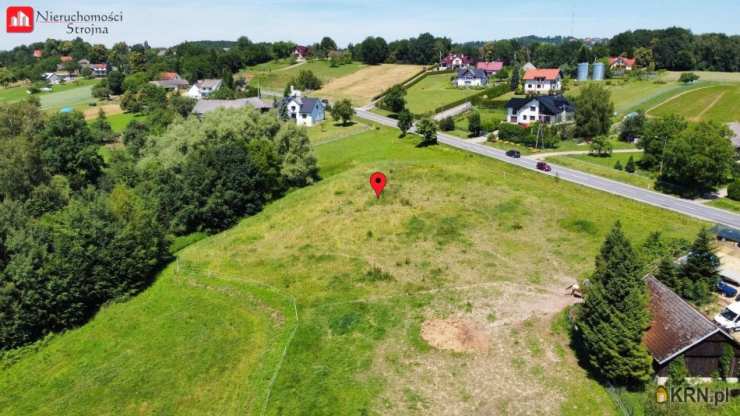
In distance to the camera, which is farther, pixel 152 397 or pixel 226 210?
pixel 226 210

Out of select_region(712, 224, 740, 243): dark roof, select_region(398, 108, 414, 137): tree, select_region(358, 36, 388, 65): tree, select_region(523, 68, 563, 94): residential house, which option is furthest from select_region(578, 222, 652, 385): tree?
select_region(358, 36, 388, 65): tree

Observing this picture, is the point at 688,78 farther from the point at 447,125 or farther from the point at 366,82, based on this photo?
the point at 366,82

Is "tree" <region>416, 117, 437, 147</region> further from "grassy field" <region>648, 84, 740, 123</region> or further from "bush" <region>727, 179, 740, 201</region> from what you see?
"grassy field" <region>648, 84, 740, 123</region>

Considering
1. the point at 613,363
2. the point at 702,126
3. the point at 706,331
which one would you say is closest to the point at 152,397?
the point at 613,363

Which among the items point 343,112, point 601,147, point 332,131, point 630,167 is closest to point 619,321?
point 630,167

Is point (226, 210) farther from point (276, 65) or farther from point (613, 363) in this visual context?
point (276, 65)

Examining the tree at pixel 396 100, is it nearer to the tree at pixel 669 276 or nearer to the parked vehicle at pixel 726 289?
the tree at pixel 669 276
